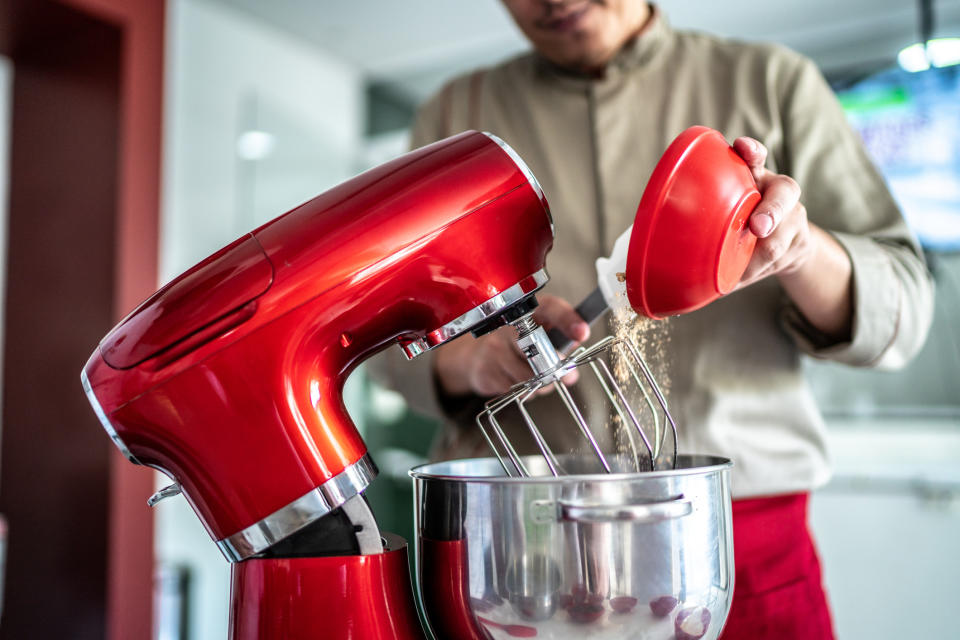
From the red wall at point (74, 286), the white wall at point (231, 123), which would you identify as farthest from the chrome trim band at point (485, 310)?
the white wall at point (231, 123)

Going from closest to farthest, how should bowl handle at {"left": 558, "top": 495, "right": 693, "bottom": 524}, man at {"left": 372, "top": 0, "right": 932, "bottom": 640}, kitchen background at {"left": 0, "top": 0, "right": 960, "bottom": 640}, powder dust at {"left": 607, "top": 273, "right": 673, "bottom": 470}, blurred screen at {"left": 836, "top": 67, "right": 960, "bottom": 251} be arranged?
bowl handle at {"left": 558, "top": 495, "right": 693, "bottom": 524}
powder dust at {"left": 607, "top": 273, "right": 673, "bottom": 470}
man at {"left": 372, "top": 0, "right": 932, "bottom": 640}
kitchen background at {"left": 0, "top": 0, "right": 960, "bottom": 640}
blurred screen at {"left": 836, "top": 67, "right": 960, "bottom": 251}

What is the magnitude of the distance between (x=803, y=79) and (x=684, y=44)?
117mm

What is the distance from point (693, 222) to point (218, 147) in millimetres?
2311

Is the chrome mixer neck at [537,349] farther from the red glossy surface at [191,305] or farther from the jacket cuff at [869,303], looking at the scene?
the jacket cuff at [869,303]

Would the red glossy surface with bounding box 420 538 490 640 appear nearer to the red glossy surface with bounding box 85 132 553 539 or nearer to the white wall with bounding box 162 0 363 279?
the red glossy surface with bounding box 85 132 553 539

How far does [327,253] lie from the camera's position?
0.39m

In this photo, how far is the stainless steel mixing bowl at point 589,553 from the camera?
0.34 metres

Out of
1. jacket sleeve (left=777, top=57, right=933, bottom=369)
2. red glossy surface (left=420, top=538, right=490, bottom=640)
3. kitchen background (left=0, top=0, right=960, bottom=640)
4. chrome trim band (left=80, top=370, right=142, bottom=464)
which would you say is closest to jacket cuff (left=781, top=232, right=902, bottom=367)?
jacket sleeve (left=777, top=57, right=933, bottom=369)

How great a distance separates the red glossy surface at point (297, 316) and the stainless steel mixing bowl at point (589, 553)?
93 millimetres

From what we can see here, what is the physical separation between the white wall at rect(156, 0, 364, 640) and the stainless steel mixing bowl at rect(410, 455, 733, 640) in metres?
1.98

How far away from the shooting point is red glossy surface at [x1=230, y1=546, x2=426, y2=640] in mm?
399

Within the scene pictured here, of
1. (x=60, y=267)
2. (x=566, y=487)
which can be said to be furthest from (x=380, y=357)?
(x=60, y=267)

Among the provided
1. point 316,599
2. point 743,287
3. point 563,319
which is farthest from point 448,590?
point 743,287

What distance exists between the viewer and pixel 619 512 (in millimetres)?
336
